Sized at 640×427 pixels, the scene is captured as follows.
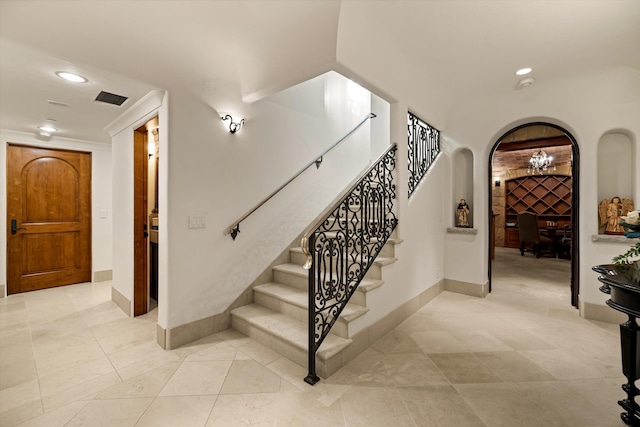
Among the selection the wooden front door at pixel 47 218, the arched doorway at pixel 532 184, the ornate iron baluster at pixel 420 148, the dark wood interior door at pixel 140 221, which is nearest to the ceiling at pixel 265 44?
the dark wood interior door at pixel 140 221

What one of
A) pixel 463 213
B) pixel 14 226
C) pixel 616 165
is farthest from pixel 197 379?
pixel 616 165

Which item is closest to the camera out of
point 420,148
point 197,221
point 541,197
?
point 197,221

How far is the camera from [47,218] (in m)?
4.41

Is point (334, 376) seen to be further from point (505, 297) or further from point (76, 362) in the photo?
point (505, 297)

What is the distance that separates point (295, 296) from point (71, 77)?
2728 millimetres

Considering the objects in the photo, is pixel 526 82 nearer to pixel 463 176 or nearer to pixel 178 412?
pixel 463 176

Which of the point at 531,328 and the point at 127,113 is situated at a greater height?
the point at 127,113

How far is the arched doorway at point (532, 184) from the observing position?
665 centimetres

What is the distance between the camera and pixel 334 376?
214cm

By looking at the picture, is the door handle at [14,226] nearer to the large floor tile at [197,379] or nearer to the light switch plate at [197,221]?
the light switch plate at [197,221]

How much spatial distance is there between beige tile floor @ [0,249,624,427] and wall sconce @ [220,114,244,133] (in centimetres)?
210

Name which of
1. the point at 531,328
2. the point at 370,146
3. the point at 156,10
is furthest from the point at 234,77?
the point at 531,328

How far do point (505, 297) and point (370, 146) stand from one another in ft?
10.0

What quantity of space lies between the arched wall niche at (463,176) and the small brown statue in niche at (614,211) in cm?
150
